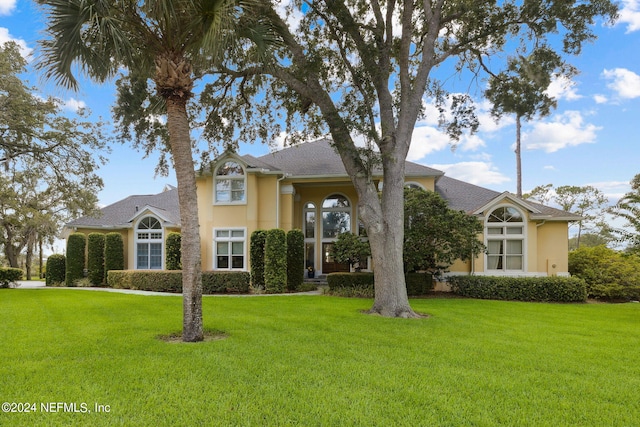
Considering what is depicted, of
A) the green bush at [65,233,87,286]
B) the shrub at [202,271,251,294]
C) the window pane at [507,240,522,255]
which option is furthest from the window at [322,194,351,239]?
the green bush at [65,233,87,286]

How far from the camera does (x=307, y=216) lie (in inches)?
763

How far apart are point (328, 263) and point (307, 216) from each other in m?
2.77

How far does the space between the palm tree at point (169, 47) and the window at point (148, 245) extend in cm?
1266

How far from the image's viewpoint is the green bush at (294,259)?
15711 mm

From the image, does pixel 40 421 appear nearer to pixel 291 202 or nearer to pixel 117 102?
pixel 117 102

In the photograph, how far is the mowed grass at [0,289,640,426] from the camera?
12.3ft

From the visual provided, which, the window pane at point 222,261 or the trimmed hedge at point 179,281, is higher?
the window pane at point 222,261

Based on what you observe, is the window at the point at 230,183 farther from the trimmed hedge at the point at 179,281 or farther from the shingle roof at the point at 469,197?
the shingle roof at the point at 469,197

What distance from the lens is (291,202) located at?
57.6 ft

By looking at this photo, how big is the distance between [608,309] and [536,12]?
995 centimetres

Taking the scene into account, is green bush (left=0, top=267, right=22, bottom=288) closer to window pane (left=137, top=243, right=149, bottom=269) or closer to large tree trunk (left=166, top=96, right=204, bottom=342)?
window pane (left=137, top=243, right=149, bottom=269)

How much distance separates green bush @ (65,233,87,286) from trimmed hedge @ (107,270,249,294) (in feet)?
14.2

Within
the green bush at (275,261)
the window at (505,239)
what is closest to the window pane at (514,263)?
the window at (505,239)

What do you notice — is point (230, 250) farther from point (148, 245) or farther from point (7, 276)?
point (7, 276)
